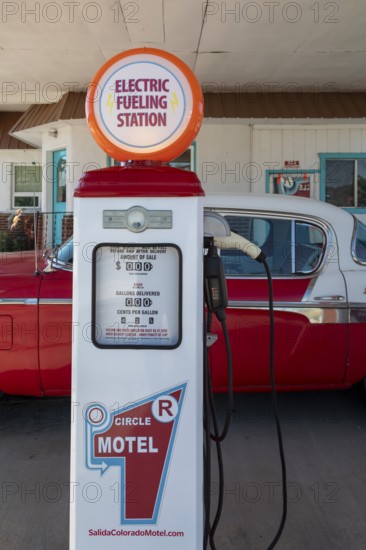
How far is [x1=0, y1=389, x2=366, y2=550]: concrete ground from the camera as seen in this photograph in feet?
10.2

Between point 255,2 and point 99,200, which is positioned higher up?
point 255,2

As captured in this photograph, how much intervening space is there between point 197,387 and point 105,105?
119 centimetres

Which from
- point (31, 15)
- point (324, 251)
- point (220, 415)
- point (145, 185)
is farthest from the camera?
point (31, 15)

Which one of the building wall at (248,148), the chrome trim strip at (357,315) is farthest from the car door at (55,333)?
the building wall at (248,148)

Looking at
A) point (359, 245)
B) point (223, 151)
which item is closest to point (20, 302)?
point (359, 245)

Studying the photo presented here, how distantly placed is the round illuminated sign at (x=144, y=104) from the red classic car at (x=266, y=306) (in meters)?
2.07

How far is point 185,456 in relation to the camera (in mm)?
2271

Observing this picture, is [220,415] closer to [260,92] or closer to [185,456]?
[185,456]

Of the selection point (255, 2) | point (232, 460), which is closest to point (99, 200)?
point (232, 460)

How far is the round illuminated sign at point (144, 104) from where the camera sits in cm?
223

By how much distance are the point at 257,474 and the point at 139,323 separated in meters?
2.03

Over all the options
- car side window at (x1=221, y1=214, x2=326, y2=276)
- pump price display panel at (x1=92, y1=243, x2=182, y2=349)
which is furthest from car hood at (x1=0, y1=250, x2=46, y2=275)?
pump price display panel at (x1=92, y1=243, x2=182, y2=349)

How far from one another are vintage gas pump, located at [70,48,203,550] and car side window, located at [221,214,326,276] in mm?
2180

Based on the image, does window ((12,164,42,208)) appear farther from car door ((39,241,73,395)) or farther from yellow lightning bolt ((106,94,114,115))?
yellow lightning bolt ((106,94,114,115))
